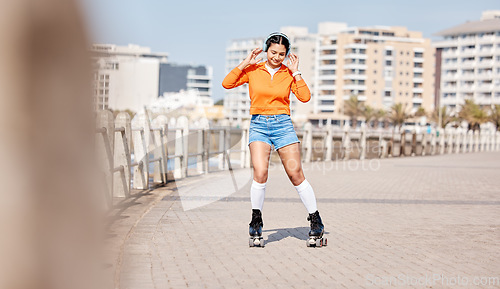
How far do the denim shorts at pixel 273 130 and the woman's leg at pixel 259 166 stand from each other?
58mm

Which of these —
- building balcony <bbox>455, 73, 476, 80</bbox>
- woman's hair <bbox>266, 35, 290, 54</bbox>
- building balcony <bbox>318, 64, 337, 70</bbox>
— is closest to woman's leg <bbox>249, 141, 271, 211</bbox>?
woman's hair <bbox>266, 35, 290, 54</bbox>

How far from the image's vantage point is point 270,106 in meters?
6.41

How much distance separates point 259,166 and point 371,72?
566ft

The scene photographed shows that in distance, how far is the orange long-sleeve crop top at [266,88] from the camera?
6.41 metres

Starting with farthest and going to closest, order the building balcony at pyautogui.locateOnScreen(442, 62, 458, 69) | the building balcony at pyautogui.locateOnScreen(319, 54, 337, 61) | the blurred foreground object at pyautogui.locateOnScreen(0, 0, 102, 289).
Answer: the building balcony at pyautogui.locateOnScreen(319, 54, 337, 61) < the building balcony at pyautogui.locateOnScreen(442, 62, 458, 69) < the blurred foreground object at pyautogui.locateOnScreen(0, 0, 102, 289)

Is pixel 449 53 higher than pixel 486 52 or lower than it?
higher

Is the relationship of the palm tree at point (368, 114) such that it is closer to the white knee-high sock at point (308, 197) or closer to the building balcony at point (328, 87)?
the building balcony at point (328, 87)

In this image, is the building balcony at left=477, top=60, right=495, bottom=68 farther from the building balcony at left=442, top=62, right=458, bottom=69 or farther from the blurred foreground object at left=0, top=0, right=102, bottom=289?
the blurred foreground object at left=0, top=0, right=102, bottom=289

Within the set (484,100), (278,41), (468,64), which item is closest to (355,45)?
(468,64)

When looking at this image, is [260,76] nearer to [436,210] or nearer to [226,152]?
[436,210]

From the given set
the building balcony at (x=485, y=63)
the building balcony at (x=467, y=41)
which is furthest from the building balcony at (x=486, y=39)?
the building balcony at (x=485, y=63)

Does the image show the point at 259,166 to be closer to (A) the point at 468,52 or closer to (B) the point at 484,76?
(B) the point at 484,76

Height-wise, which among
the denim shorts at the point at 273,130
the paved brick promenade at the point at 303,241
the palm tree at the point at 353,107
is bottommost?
the paved brick promenade at the point at 303,241

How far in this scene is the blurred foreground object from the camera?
1.00 m
